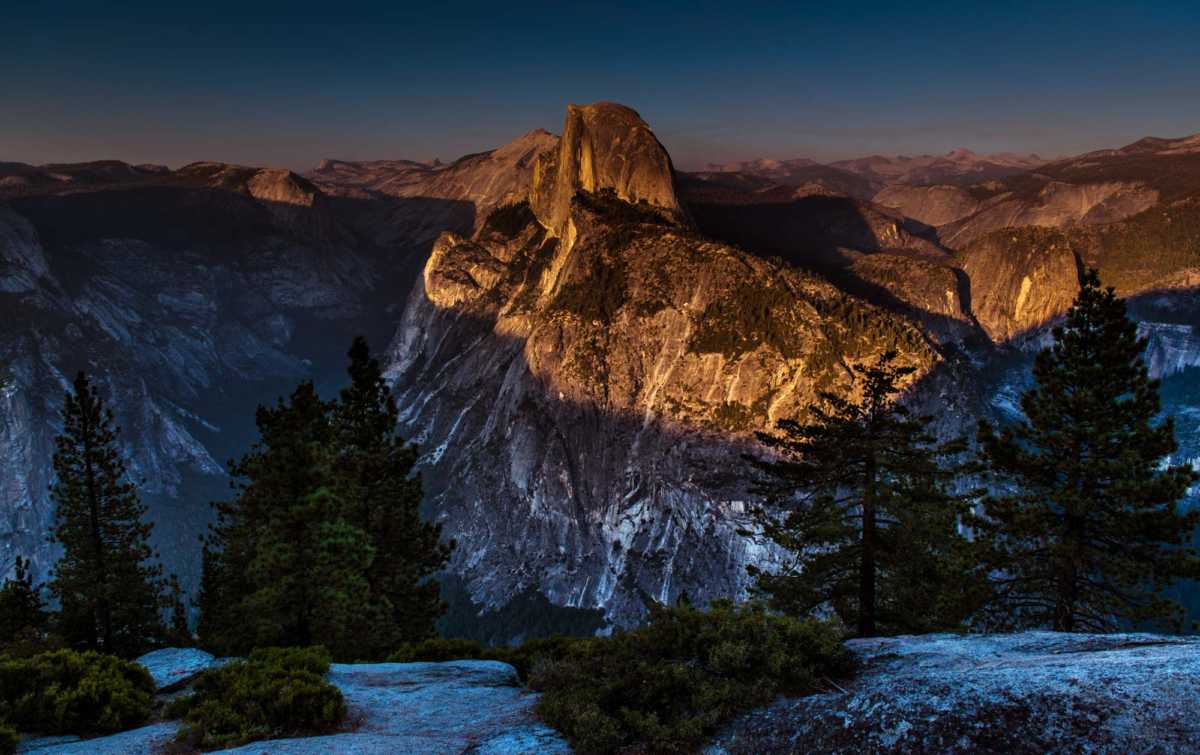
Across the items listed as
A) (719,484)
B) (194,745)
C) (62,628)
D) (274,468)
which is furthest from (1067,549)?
(719,484)

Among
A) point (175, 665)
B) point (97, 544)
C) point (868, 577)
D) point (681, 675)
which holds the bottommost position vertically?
point (97, 544)

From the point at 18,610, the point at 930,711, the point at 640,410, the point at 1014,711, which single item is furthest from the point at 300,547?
the point at 640,410

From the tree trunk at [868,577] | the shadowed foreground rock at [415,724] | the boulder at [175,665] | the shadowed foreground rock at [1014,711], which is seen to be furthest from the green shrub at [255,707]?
the tree trunk at [868,577]

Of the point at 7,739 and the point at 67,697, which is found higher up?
the point at 7,739

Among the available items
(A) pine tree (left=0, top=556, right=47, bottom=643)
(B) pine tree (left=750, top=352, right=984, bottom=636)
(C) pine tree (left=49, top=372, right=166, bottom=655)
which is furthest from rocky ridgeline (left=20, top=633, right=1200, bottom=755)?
(A) pine tree (left=0, top=556, right=47, bottom=643)

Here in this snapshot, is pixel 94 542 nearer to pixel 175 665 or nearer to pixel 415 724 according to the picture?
pixel 175 665

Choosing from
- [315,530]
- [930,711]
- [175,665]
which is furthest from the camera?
[315,530]

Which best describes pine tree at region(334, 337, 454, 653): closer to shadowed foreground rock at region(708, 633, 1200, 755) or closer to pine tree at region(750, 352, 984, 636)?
pine tree at region(750, 352, 984, 636)
